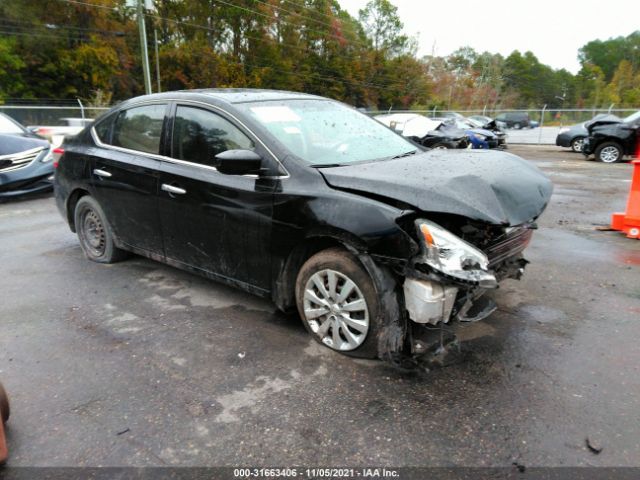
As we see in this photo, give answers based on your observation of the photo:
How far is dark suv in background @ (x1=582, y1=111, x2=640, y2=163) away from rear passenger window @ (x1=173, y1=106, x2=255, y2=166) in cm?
1377

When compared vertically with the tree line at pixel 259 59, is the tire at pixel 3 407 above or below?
below

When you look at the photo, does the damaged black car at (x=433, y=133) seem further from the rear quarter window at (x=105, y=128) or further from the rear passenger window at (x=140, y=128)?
the rear passenger window at (x=140, y=128)

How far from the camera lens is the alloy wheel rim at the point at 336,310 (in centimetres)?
310

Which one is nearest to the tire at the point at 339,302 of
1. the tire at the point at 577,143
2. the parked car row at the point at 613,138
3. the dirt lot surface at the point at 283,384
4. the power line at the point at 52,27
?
the dirt lot surface at the point at 283,384

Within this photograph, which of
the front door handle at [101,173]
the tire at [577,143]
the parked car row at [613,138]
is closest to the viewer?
the front door handle at [101,173]

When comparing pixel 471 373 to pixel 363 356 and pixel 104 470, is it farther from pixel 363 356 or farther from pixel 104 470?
pixel 104 470

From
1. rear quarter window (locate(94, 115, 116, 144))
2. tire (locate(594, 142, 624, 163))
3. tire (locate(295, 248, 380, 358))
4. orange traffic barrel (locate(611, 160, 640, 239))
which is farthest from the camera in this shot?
tire (locate(594, 142, 624, 163))

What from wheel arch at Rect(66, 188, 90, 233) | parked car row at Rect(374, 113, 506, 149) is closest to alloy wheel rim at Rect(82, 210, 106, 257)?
wheel arch at Rect(66, 188, 90, 233)

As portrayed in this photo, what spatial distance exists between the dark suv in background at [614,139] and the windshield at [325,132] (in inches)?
486

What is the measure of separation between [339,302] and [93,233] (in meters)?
3.23

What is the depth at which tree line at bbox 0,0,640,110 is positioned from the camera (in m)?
37.0

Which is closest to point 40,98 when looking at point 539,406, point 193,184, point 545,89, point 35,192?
point 35,192

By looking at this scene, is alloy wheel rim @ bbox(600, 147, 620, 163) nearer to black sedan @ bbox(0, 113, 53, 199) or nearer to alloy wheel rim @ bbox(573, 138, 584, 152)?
alloy wheel rim @ bbox(573, 138, 584, 152)

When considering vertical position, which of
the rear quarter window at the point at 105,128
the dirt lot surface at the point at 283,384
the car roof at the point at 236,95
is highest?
the car roof at the point at 236,95
